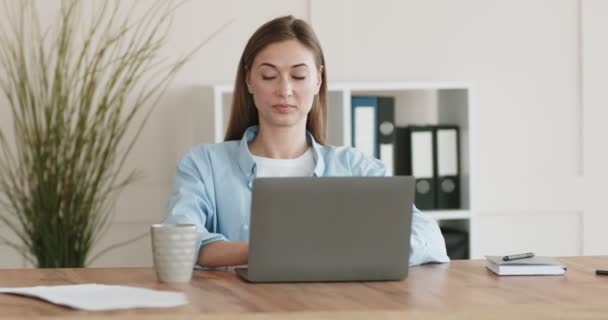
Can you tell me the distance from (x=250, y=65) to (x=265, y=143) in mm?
228

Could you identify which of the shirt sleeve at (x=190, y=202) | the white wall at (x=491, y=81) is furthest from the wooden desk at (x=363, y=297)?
the white wall at (x=491, y=81)

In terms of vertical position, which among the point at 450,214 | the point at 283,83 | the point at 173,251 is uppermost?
the point at 283,83

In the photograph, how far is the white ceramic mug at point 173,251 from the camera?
186 cm

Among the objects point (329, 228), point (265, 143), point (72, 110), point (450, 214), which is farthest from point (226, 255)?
point (450, 214)

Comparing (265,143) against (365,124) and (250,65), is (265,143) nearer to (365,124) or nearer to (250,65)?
(250,65)

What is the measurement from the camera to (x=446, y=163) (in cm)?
381

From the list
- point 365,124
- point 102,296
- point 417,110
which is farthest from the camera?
point 417,110

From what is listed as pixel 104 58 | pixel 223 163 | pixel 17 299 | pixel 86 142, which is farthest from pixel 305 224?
pixel 104 58

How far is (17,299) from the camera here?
5.45ft

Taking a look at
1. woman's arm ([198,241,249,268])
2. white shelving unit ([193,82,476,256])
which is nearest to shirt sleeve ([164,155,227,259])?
woman's arm ([198,241,249,268])

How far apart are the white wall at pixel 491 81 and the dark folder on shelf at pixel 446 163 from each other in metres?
0.17

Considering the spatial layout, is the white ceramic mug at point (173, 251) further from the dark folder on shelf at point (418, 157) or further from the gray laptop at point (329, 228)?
the dark folder on shelf at point (418, 157)

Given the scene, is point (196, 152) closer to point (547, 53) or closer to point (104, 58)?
point (104, 58)

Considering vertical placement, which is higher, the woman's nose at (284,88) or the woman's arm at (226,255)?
the woman's nose at (284,88)
